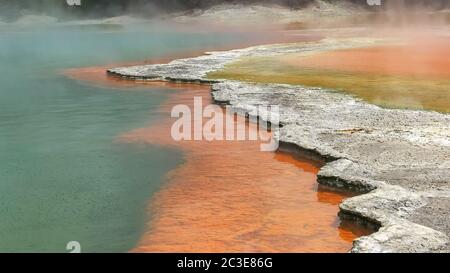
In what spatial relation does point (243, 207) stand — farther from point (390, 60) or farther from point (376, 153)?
point (390, 60)

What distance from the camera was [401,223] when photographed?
7.23 metres

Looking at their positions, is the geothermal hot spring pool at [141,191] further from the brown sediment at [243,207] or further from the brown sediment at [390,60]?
the brown sediment at [390,60]

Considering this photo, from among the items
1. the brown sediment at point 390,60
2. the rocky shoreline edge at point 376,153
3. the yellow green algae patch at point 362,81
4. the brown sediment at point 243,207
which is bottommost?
the brown sediment at point 243,207

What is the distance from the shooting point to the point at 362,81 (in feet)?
60.8

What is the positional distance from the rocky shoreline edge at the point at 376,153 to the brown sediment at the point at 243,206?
1.21 ft

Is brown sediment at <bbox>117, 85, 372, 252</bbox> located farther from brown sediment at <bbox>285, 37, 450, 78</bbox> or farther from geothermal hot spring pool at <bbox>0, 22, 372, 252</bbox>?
brown sediment at <bbox>285, 37, 450, 78</bbox>

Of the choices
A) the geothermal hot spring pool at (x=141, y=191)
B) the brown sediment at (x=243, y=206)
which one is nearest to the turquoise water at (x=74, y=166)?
the geothermal hot spring pool at (x=141, y=191)

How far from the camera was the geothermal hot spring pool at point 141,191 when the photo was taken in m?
7.57

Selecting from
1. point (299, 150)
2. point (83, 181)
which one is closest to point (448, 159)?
point (299, 150)

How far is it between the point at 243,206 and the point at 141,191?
1.77 m

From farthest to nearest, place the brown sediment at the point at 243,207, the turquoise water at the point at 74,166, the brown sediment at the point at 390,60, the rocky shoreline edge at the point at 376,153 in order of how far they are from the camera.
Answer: the brown sediment at the point at 390,60 → the turquoise water at the point at 74,166 → the brown sediment at the point at 243,207 → the rocky shoreline edge at the point at 376,153

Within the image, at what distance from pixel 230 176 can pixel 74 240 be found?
320 cm

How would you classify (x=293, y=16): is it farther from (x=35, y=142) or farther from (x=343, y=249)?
(x=343, y=249)

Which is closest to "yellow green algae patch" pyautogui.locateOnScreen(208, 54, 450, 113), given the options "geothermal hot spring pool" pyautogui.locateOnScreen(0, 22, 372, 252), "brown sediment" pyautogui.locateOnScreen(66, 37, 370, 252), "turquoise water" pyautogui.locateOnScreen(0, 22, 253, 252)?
"turquoise water" pyautogui.locateOnScreen(0, 22, 253, 252)
